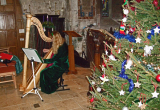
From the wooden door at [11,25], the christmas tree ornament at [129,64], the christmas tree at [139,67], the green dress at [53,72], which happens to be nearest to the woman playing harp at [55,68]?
the green dress at [53,72]

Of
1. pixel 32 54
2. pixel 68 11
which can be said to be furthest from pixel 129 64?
pixel 68 11

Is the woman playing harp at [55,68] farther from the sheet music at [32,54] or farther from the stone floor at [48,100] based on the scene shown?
the sheet music at [32,54]

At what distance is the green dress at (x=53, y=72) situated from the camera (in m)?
3.56

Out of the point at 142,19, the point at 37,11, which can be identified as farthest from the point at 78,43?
the point at 142,19

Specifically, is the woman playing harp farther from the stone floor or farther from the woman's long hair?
the stone floor

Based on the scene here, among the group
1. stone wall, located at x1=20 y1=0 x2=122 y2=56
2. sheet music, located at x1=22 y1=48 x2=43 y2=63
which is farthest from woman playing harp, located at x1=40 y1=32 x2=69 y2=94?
stone wall, located at x1=20 y1=0 x2=122 y2=56

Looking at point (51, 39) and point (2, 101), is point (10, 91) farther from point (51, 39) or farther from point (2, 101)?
point (51, 39)

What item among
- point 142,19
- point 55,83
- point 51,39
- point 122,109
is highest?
point 142,19

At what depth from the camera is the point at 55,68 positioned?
3641 millimetres

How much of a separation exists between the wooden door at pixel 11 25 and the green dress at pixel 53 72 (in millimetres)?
3856

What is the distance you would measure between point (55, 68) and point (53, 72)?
0.33 feet

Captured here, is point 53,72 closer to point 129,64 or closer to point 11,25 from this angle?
point 129,64

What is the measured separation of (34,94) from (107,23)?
4.92m

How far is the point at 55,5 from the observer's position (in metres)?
6.89
